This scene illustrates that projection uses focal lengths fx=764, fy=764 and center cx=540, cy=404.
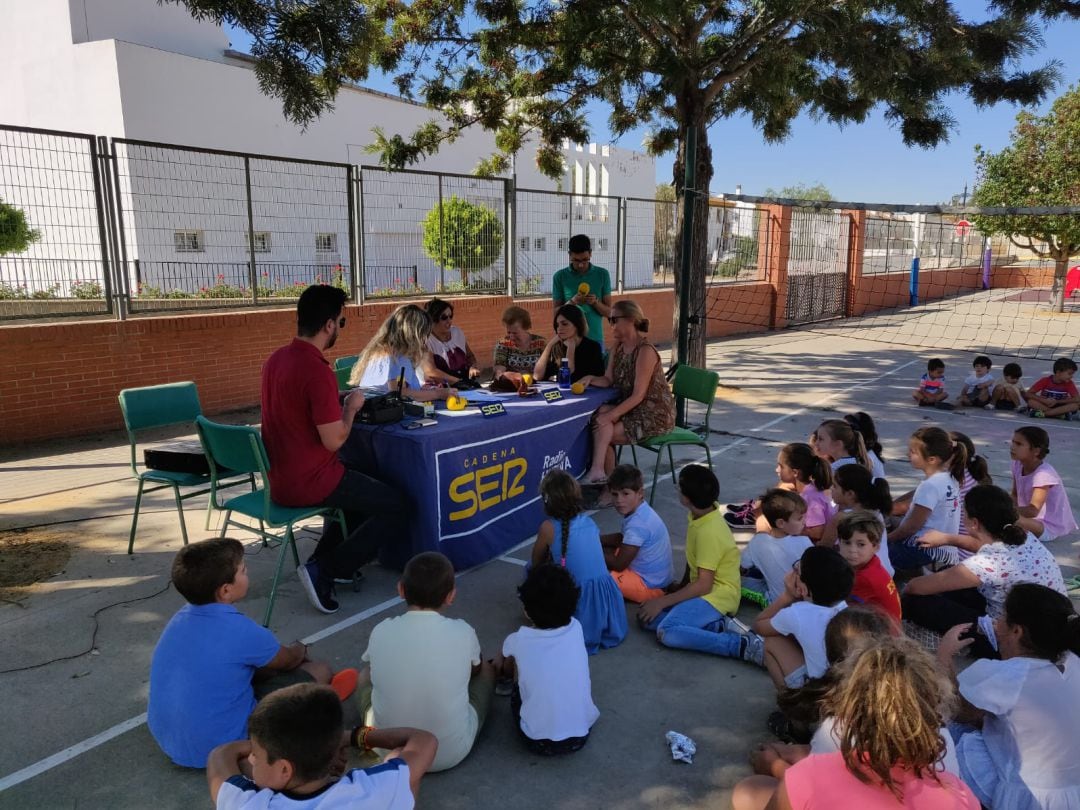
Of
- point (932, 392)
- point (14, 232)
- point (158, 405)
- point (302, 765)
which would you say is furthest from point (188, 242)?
point (932, 392)

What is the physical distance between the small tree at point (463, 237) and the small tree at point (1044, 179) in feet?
51.7

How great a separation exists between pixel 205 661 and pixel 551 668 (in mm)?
1223

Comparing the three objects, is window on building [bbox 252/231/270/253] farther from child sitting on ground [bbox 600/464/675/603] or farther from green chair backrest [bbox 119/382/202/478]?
child sitting on ground [bbox 600/464/675/603]

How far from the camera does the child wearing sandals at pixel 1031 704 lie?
7.77 ft

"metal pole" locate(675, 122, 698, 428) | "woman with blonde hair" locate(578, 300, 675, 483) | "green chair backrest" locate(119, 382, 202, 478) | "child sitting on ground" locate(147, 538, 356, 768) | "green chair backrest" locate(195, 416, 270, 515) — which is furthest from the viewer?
"metal pole" locate(675, 122, 698, 428)

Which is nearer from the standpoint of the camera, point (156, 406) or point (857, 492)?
point (857, 492)

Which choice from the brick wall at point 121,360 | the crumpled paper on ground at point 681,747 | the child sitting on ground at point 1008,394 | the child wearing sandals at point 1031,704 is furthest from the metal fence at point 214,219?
the child sitting on ground at point 1008,394

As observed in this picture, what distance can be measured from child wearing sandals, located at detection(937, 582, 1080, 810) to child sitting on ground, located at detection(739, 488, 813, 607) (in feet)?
3.96

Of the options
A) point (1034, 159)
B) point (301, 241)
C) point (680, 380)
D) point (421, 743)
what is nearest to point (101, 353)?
point (301, 241)

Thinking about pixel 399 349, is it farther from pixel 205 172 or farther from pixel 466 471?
pixel 205 172

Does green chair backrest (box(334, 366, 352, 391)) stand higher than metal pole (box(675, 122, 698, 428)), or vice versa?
metal pole (box(675, 122, 698, 428))

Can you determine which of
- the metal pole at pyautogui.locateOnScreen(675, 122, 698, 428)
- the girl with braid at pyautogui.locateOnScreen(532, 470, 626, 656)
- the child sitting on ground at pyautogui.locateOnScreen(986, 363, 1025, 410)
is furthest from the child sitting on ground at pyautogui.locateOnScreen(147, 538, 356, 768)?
the child sitting on ground at pyautogui.locateOnScreen(986, 363, 1025, 410)

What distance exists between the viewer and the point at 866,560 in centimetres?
345

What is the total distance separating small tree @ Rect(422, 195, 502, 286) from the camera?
1169 cm
